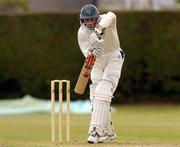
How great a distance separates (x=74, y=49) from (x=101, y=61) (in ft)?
42.2

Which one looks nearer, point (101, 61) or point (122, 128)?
point (101, 61)

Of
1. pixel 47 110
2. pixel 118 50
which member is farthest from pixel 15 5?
pixel 118 50

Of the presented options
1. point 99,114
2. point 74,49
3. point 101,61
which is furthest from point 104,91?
point 74,49

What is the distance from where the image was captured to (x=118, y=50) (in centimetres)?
1164

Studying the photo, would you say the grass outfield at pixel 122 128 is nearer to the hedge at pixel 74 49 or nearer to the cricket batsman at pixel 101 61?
the cricket batsman at pixel 101 61

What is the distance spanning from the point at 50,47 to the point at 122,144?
13524mm

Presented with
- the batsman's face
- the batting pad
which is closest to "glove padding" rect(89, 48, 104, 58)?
the batsman's face

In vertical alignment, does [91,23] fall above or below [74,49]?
above

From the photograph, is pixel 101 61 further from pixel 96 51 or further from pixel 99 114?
pixel 99 114

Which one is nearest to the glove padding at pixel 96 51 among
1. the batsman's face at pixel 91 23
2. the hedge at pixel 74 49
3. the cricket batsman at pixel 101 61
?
the cricket batsman at pixel 101 61

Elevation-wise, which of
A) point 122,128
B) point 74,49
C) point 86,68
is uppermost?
point 86,68

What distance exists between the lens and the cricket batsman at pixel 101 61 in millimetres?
11180

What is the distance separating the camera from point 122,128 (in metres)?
17.1

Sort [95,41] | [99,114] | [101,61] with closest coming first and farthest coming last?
[95,41]
[99,114]
[101,61]
